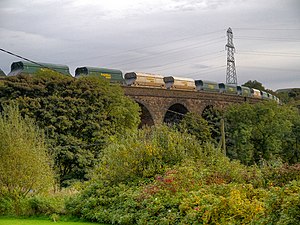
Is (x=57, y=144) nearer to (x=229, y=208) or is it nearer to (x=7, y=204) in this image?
(x=7, y=204)

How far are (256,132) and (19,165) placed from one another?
83.2 ft

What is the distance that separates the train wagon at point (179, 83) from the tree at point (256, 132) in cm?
459

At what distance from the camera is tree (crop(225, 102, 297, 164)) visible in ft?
117

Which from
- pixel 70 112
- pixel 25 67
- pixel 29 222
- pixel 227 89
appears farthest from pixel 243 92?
pixel 29 222

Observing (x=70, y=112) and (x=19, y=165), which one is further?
(x=70, y=112)

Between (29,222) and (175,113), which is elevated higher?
(175,113)

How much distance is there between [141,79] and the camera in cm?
3688

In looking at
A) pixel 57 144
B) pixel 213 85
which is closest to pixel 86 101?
pixel 57 144

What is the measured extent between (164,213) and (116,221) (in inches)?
65.8

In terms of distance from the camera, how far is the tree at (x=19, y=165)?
14.5 meters

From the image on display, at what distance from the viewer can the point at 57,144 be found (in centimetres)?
2375

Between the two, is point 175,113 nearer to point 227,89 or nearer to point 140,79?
point 140,79

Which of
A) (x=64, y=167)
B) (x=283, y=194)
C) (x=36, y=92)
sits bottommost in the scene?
(x=64, y=167)

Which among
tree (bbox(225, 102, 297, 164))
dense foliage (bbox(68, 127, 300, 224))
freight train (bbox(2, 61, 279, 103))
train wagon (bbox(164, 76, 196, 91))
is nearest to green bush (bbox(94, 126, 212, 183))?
dense foliage (bbox(68, 127, 300, 224))
